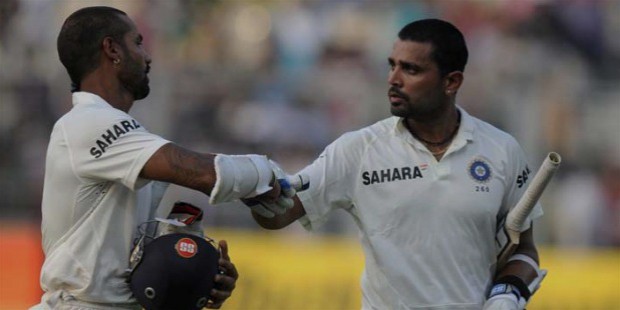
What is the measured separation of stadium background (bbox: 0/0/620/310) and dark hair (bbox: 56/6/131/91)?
7268mm

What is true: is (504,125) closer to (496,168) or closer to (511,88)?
(511,88)

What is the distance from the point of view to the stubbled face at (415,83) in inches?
276

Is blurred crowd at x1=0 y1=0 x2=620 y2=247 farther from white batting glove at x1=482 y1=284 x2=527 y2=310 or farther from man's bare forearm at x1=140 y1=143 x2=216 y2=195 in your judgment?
man's bare forearm at x1=140 y1=143 x2=216 y2=195

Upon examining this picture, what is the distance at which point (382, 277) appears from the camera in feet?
22.6

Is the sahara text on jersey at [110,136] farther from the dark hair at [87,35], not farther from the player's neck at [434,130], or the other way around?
the player's neck at [434,130]

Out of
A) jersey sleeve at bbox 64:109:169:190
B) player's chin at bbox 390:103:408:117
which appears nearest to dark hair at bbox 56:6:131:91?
jersey sleeve at bbox 64:109:169:190

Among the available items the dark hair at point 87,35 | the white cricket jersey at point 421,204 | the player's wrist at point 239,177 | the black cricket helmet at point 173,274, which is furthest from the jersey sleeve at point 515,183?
the dark hair at point 87,35

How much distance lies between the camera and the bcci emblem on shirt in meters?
6.94

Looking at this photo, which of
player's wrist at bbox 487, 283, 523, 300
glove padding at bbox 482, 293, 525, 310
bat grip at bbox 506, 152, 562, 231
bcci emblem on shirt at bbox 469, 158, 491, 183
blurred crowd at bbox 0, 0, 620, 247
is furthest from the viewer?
blurred crowd at bbox 0, 0, 620, 247

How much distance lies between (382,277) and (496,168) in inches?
32.1

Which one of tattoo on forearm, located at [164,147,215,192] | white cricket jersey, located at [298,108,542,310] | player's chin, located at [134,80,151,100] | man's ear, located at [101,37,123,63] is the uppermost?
man's ear, located at [101,37,123,63]

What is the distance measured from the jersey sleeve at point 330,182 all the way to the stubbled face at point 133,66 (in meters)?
1.13

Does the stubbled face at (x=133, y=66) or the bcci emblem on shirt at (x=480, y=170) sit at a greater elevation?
the stubbled face at (x=133, y=66)

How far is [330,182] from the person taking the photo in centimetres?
699
